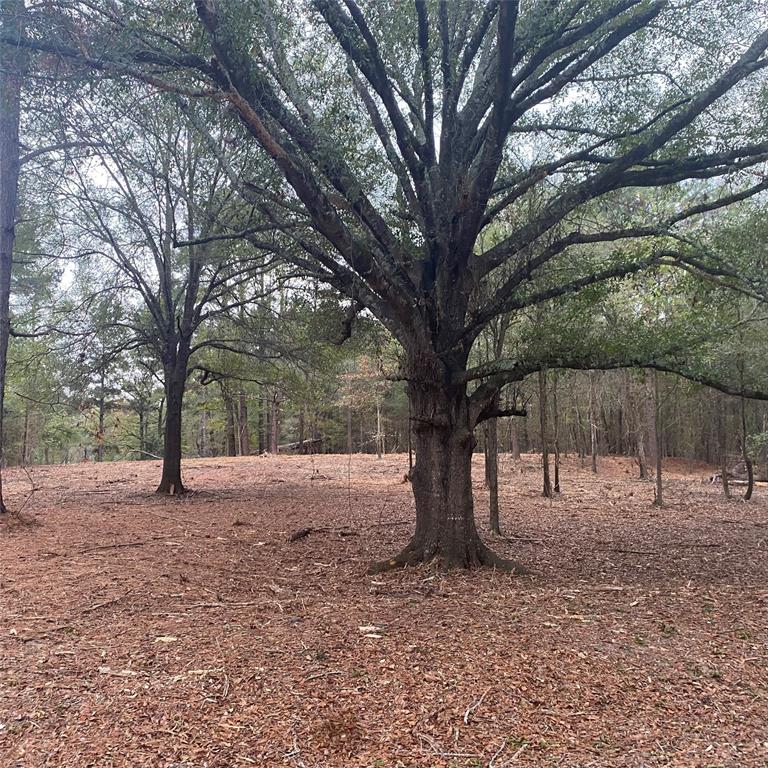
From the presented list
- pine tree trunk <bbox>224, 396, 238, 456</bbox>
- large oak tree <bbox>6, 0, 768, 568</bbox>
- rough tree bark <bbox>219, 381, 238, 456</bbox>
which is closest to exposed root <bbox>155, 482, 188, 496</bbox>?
large oak tree <bbox>6, 0, 768, 568</bbox>

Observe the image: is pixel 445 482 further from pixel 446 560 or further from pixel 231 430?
pixel 231 430

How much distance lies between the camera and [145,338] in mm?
10648

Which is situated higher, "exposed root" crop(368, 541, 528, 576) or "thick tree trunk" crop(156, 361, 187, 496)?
"thick tree trunk" crop(156, 361, 187, 496)

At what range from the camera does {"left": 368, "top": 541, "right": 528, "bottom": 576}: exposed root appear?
16.0 ft

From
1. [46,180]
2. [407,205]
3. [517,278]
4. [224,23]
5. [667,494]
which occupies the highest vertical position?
[46,180]

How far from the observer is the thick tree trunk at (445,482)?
4.93m

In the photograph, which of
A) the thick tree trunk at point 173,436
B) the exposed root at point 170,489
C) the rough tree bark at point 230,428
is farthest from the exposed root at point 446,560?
the rough tree bark at point 230,428

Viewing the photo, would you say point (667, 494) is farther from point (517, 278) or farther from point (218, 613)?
point (218, 613)

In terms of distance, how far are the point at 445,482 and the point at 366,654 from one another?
2.15m

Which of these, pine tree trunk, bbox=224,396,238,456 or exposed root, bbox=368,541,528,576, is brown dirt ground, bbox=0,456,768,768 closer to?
exposed root, bbox=368,541,528,576

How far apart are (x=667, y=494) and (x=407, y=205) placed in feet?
35.0

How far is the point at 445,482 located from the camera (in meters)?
4.98

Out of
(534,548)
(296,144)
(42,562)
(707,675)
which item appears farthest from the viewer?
(534,548)

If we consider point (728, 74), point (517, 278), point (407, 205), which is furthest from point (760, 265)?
point (407, 205)
